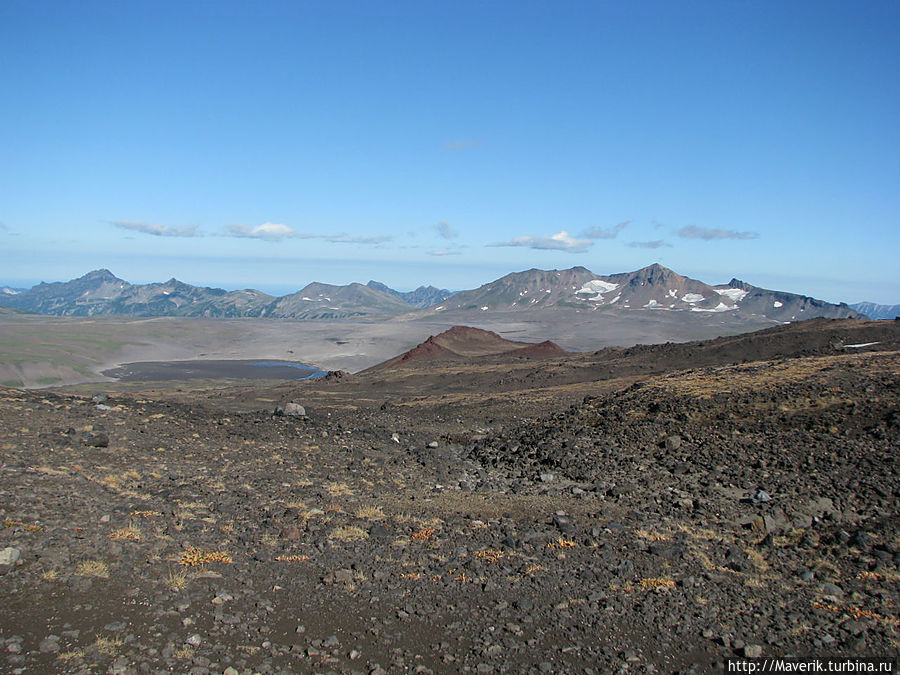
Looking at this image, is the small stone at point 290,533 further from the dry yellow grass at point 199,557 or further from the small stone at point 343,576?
the small stone at point 343,576

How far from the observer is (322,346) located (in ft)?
480

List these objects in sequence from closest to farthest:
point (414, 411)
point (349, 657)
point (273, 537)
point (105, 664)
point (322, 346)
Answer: point (105, 664), point (349, 657), point (273, 537), point (414, 411), point (322, 346)

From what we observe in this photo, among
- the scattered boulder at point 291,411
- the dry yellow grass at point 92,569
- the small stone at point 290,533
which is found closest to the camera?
the dry yellow grass at point 92,569

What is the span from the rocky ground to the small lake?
3162 inches

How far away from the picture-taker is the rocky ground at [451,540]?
752 centimetres

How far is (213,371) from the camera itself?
10706 cm

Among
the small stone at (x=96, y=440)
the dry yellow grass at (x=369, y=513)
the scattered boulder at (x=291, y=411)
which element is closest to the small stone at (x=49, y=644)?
the dry yellow grass at (x=369, y=513)

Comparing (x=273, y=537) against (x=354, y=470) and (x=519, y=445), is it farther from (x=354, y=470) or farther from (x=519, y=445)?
(x=519, y=445)

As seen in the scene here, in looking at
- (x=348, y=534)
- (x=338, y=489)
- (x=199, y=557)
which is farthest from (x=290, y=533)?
(x=338, y=489)

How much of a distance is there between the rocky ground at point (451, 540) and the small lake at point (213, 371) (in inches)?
3162

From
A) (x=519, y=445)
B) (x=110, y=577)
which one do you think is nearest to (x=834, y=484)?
(x=519, y=445)

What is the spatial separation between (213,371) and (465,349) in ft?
150

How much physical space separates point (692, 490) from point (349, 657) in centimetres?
1081

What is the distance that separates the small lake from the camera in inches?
3903
